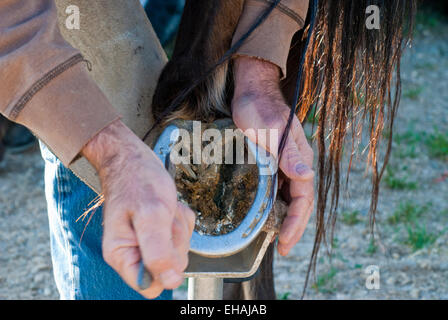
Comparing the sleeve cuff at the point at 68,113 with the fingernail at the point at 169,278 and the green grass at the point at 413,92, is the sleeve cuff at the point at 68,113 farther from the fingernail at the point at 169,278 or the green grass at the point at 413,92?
the green grass at the point at 413,92

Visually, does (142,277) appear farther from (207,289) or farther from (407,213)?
(407,213)

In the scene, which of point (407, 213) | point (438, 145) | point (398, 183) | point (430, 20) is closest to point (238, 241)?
point (407, 213)

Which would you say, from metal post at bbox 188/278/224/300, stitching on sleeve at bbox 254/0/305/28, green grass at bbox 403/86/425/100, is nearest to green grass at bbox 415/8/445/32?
green grass at bbox 403/86/425/100

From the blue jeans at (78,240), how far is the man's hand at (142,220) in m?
0.31

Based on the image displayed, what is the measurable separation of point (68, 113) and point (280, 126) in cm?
27

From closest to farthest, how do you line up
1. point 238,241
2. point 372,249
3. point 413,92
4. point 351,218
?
point 238,241
point 372,249
point 351,218
point 413,92

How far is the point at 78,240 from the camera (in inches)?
35.5

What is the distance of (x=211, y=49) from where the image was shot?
2.76 ft

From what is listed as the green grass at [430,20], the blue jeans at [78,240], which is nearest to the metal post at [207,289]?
the blue jeans at [78,240]

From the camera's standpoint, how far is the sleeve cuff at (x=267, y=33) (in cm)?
81

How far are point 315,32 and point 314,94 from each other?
0.09 metres

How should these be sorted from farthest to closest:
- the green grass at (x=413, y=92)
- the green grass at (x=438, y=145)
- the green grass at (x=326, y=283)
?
the green grass at (x=413, y=92)
the green grass at (x=438, y=145)
the green grass at (x=326, y=283)
